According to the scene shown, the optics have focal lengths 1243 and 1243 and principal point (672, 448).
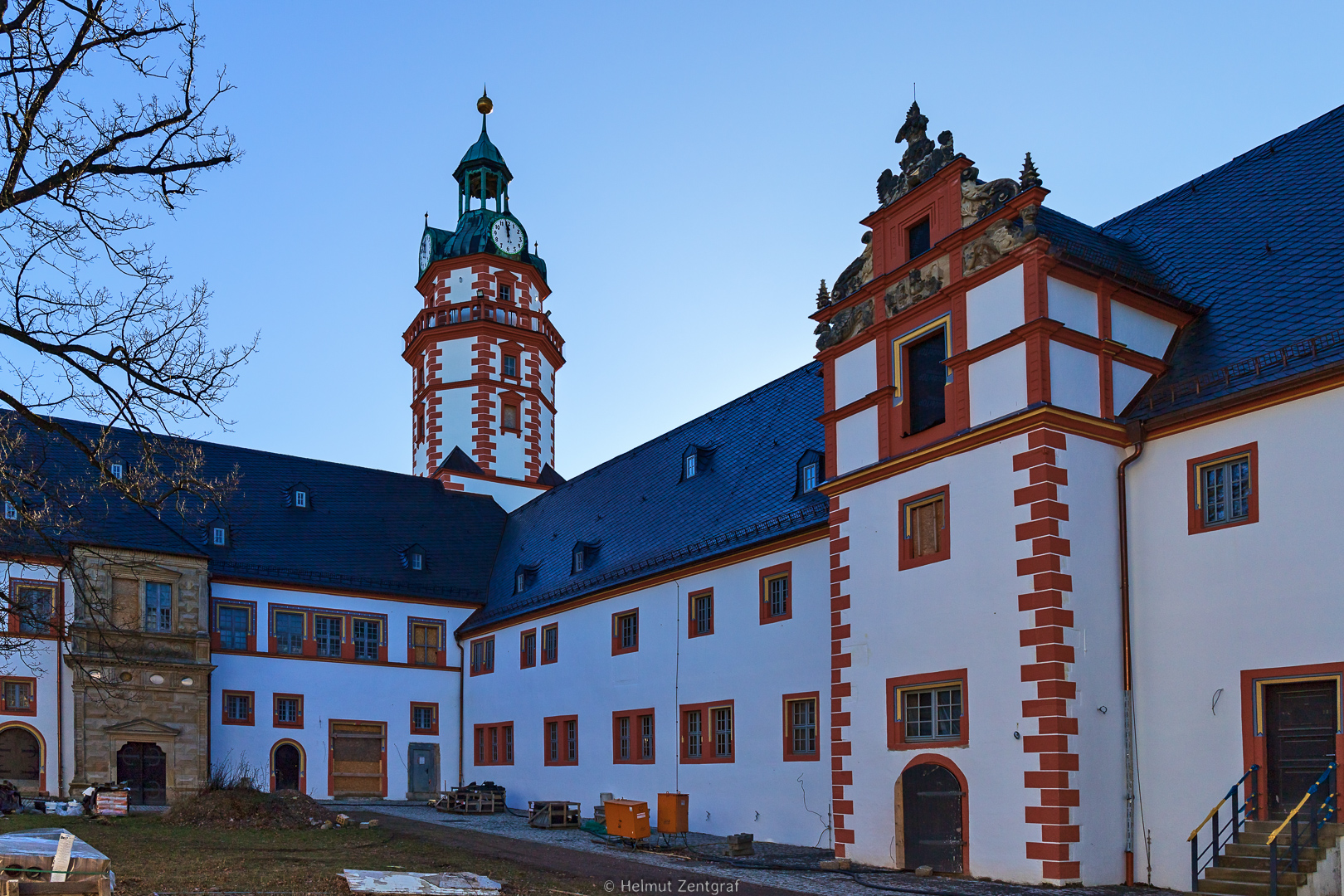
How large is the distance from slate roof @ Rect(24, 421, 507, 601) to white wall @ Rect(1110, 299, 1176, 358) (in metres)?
25.3

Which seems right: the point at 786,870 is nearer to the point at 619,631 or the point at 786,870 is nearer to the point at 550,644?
the point at 619,631

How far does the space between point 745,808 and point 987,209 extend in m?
12.5

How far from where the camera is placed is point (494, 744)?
1431 inches

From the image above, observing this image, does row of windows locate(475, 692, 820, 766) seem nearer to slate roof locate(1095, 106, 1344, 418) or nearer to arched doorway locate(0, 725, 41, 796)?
slate roof locate(1095, 106, 1344, 418)

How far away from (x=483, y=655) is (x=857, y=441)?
20.6m

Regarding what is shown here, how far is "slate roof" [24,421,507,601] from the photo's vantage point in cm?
3581

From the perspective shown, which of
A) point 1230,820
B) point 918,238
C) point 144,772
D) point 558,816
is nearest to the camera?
point 1230,820

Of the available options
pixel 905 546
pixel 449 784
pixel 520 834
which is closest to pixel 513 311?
pixel 449 784

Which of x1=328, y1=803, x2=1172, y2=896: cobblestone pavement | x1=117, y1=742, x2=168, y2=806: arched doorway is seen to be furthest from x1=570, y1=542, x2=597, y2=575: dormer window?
x1=117, y1=742, x2=168, y2=806: arched doorway

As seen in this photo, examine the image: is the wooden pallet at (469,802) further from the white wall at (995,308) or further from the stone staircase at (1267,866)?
the stone staircase at (1267,866)

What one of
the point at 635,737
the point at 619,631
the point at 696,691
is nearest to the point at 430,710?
the point at 619,631

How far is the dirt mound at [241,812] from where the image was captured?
24500 millimetres

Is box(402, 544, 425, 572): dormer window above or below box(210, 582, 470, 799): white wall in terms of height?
above

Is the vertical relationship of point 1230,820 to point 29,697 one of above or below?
below
